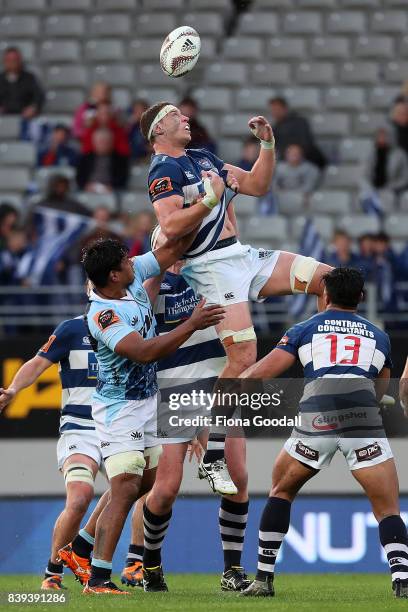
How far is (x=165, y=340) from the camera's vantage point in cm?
821

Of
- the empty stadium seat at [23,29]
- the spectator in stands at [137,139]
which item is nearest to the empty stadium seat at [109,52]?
the empty stadium seat at [23,29]

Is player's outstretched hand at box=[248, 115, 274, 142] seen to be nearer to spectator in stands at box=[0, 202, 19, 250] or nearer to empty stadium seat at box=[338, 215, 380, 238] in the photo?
spectator in stands at box=[0, 202, 19, 250]

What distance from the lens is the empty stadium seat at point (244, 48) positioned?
19453 millimetres

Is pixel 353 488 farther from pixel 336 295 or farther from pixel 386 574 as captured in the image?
pixel 336 295

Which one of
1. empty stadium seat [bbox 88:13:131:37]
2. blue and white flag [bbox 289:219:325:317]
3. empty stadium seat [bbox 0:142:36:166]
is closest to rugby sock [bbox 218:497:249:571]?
blue and white flag [bbox 289:219:325:317]

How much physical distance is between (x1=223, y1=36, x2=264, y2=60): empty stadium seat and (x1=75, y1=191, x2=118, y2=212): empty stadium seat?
365 centimetres

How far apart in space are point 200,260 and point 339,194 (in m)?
8.34

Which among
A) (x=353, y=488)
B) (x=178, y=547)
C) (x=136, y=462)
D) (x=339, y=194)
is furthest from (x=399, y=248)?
(x=136, y=462)

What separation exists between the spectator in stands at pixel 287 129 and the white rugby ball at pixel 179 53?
7.66 meters

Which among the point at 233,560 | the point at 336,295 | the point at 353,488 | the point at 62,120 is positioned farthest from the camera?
the point at 62,120

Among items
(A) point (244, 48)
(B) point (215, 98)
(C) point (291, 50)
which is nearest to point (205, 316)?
(B) point (215, 98)

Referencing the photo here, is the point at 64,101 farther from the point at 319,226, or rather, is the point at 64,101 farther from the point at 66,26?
the point at 319,226

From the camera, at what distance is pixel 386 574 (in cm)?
1290

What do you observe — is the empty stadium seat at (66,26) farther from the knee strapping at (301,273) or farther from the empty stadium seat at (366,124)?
the knee strapping at (301,273)
